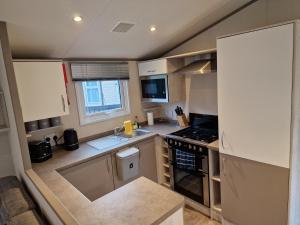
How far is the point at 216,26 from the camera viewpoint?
2613mm

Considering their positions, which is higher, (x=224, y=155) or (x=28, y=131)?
(x=28, y=131)

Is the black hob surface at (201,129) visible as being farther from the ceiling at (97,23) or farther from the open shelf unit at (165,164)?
the ceiling at (97,23)

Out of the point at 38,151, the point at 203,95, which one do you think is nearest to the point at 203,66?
the point at 203,95

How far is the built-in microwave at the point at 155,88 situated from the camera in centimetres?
293

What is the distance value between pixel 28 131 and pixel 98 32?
130cm

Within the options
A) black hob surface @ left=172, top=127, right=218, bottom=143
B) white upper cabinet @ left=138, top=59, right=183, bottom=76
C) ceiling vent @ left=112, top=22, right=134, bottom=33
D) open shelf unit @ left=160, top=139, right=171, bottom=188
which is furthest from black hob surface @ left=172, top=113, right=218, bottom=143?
ceiling vent @ left=112, top=22, right=134, bottom=33

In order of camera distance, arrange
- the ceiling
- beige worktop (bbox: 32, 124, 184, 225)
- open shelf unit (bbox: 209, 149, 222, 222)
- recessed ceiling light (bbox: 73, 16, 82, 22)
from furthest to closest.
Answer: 1. open shelf unit (bbox: 209, 149, 222, 222)
2. recessed ceiling light (bbox: 73, 16, 82, 22)
3. the ceiling
4. beige worktop (bbox: 32, 124, 184, 225)

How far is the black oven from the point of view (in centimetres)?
235

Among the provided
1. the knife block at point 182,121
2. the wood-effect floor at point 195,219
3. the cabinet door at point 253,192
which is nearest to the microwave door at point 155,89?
the knife block at point 182,121

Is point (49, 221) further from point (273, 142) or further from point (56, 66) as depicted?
point (273, 142)

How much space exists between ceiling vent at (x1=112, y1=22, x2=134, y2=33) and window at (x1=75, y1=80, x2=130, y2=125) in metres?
0.94

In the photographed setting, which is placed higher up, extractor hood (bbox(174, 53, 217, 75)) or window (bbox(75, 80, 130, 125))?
extractor hood (bbox(174, 53, 217, 75))

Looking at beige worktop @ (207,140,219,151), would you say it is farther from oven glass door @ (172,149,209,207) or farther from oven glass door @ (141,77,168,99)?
oven glass door @ (141,77,168,99)

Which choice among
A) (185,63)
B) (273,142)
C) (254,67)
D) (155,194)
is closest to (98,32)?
(185,63)
